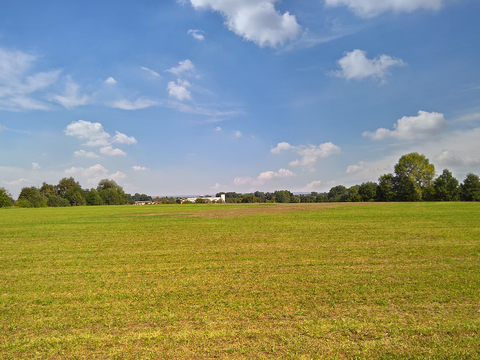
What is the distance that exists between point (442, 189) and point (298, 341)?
88061 mm

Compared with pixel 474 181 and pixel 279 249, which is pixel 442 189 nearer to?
pixel 474 181

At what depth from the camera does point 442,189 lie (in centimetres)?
7281

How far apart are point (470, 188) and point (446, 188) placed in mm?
5800

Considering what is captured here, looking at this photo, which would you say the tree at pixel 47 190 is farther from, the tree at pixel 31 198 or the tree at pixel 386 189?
the tree at pixel 386 189

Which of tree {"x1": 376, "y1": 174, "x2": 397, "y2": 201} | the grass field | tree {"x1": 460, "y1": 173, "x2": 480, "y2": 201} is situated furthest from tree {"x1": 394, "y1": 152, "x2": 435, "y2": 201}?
the grass field

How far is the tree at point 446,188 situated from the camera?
72.2 meters

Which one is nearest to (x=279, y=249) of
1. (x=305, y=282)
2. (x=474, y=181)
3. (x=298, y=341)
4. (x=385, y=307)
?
(x=305, y=282)

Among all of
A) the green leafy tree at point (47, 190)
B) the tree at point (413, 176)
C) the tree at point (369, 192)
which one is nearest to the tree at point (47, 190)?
the green leafy tree at point (47, 190)

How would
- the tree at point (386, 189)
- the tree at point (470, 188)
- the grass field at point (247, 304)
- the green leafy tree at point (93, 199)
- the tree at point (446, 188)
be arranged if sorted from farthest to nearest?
the green leafy tree at point (93, 199) → the tree at point (386, 189) → the tree at point (446, 188) → the tree at point (470, 188) → the grass field at point (247, 304)

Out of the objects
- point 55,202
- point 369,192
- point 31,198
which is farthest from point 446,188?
point 31,198

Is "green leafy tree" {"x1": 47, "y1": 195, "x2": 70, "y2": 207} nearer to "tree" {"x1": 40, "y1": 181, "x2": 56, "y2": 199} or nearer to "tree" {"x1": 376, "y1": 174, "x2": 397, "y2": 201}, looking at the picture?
"tree" {"x1": 40, "y1": 181, "x2": 56, "y2": 199}

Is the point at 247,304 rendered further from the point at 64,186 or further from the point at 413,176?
the point at 64,186

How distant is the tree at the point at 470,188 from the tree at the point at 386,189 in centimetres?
1663

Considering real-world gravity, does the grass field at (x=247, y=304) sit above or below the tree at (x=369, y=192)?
below
